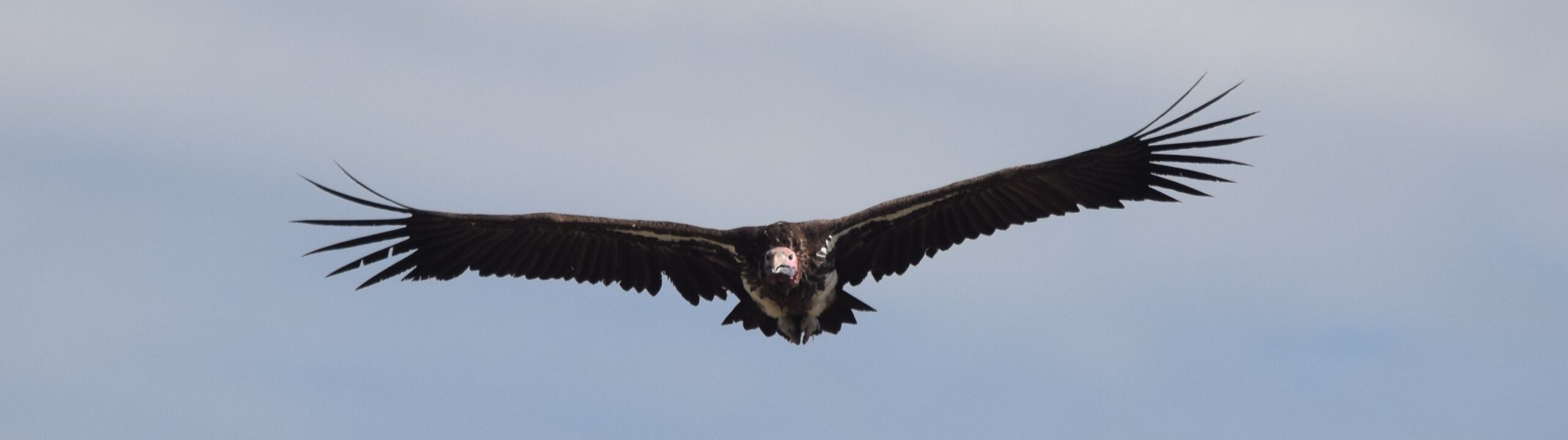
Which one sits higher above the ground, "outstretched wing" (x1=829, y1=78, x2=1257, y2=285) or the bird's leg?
"outstretched wing" (x1=829, y1=78, x2=1257, y2=285)

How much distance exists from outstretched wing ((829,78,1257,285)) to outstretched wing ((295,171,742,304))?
140 centimetres

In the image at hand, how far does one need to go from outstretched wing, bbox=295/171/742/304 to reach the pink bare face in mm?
1011

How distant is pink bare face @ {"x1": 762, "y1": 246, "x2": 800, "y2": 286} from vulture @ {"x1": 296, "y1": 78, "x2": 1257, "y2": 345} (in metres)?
0.02

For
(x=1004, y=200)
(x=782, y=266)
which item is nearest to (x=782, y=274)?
(x=782, y=266)

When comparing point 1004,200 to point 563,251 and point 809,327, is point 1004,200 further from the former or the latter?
point 563,251

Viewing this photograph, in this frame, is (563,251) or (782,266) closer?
(782,266)

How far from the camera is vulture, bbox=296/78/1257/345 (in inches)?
856

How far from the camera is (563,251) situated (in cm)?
2342

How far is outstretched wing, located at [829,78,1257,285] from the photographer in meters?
21.6

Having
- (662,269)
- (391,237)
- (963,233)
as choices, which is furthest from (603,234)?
(963,233)

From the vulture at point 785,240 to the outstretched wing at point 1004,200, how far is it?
0.04 ft

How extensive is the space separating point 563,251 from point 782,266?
305 cm

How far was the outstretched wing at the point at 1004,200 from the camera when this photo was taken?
70.8ft

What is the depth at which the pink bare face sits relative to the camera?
21484 millimetres
